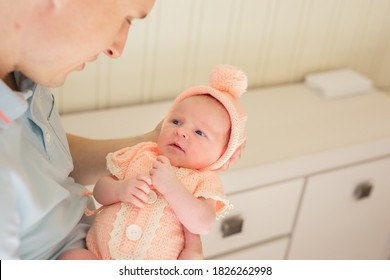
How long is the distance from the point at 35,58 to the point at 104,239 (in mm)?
354

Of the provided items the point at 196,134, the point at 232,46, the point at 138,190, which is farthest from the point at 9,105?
the point at 232,46

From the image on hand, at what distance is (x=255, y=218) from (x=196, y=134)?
683 millimetres

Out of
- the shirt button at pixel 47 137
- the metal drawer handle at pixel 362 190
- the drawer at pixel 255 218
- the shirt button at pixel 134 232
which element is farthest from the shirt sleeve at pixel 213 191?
the metal drawer handle at pixel 362 190

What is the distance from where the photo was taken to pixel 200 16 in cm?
166

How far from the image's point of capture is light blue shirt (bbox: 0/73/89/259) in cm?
77

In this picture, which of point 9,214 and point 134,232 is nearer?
point 9,214

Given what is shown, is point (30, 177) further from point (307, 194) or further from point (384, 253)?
point (384, 253)

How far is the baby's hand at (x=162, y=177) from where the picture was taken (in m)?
0.94

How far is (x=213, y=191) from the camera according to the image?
0.99 metres

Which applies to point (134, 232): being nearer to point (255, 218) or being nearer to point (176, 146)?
point (176, 146)

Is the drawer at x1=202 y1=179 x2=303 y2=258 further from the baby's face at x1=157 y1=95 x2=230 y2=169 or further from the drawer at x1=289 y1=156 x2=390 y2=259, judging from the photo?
the baby's face at x1=157 y1=95 x2=230 y2=169

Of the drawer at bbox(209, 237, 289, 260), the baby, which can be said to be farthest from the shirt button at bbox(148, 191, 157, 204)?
the drawer at bbox(209, 237, 289, 260)

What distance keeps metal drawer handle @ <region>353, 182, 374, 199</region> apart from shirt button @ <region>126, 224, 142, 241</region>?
42.0 inches
